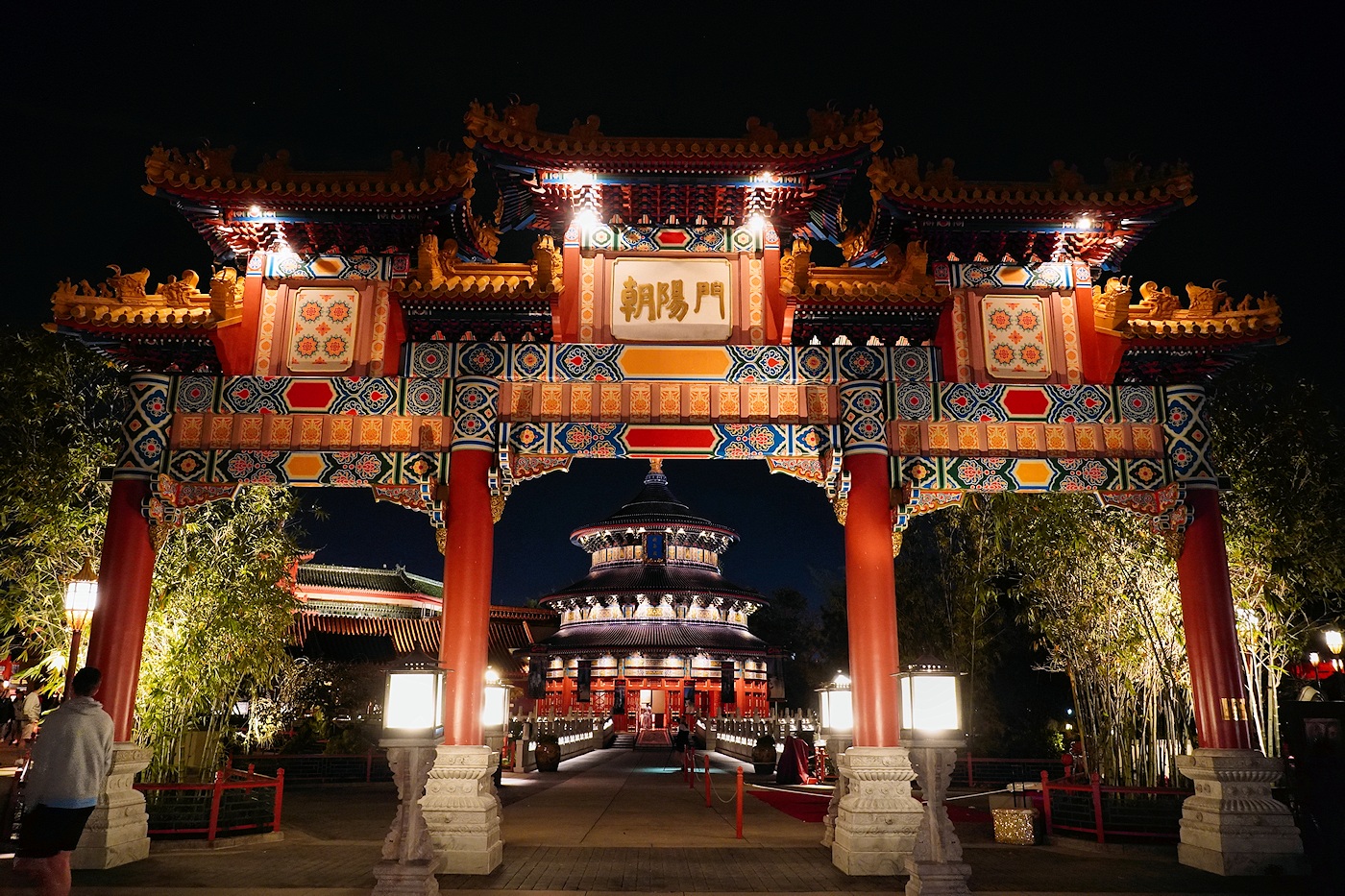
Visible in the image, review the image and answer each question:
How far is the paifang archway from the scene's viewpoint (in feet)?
35.8

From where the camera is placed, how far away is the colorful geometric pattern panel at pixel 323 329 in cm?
1141

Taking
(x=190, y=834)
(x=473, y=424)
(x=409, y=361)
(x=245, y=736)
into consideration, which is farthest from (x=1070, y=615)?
(x=245, y=736)

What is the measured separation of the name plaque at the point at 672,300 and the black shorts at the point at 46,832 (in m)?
7.46

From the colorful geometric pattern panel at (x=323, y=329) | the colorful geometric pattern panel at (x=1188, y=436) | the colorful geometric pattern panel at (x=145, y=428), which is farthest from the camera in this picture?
the colorful geometric pattern panel at (x=323, y=329)

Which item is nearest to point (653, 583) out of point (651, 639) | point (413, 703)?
point (651, 639)

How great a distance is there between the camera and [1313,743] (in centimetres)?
1166

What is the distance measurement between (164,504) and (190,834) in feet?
12.4

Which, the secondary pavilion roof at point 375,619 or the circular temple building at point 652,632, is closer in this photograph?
the secondary pavilion roof at point 375,619

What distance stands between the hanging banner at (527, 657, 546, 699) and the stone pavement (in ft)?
94.4

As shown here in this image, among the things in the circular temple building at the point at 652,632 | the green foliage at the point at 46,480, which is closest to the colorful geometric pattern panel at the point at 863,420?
the green foliage at the point at 46,480

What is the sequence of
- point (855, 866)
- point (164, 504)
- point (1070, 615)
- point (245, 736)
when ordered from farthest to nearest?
point (245, 736) → point (1070, 615) → point (164, 504) → point (855, 866)

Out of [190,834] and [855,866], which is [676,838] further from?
[190,834]

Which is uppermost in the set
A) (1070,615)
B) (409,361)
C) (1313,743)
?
(409,361)

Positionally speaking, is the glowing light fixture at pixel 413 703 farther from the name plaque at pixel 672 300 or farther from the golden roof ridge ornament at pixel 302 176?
the golden roof ridge ornament at pixel 302 176
